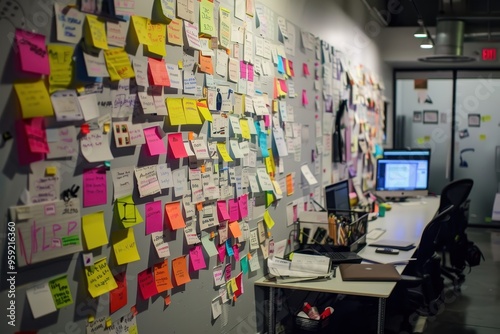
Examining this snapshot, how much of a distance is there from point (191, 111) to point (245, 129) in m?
0.54

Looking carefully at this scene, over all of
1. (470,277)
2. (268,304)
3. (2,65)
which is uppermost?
(2,65)

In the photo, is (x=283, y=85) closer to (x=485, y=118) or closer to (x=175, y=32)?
(x=175, y=32)

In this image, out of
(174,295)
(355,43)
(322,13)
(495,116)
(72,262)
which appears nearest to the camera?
(72,262)

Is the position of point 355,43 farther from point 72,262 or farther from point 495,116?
point 72,262

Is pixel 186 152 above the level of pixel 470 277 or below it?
above

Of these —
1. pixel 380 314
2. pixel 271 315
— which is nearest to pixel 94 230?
pixel 271 315

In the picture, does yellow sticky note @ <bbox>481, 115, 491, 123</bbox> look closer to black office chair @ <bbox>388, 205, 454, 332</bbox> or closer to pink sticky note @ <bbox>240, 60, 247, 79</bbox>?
black office chair @ <bbox>388, 205, 454, 332</bbox>

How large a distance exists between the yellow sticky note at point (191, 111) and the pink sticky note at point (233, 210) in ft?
1.68

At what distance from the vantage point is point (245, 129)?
8.77ft

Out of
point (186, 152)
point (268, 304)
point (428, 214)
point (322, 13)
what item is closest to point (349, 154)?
point (428, 214)

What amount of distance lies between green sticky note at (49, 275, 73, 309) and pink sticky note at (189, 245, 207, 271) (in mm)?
701

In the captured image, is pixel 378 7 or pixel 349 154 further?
pixel 378 7

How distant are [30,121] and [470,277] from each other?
5029mm

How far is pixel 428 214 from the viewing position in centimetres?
490
